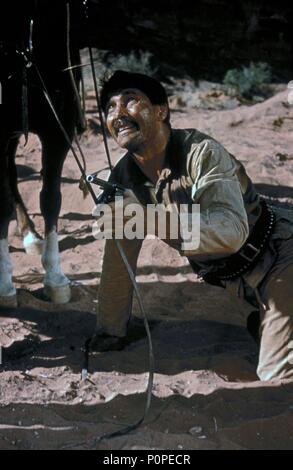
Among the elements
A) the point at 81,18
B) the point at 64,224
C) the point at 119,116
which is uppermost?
the point at 81,18

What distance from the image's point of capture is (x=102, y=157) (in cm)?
662

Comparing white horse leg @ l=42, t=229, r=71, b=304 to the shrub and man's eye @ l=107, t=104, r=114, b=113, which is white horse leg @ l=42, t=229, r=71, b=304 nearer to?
man's eye @ l=107, t=104, r=114, b=113

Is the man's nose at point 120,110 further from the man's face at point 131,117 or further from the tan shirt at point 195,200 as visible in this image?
the tan shirt at point 195,200

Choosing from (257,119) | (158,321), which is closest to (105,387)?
(158,321)

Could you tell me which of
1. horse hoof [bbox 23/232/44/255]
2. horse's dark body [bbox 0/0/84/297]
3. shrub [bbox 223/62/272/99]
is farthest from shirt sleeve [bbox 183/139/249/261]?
shrub [bbox 223/62/272/99]

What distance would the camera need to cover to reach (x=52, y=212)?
4219 millimetres

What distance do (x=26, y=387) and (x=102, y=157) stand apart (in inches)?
148

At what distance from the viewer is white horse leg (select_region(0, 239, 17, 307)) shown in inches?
158

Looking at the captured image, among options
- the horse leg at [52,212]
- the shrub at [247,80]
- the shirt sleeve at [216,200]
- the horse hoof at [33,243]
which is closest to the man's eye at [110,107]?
the shirt sleeve at [216,200]

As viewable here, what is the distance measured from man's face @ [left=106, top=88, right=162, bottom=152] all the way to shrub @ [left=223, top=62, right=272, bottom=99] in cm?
664

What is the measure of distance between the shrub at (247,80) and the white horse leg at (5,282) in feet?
19.8

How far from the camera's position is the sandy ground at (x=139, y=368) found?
2727 mm

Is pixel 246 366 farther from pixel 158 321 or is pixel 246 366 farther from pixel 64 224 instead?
pixel 64 224

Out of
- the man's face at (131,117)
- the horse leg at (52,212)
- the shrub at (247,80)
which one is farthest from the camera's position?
the shrub at (247,80)
